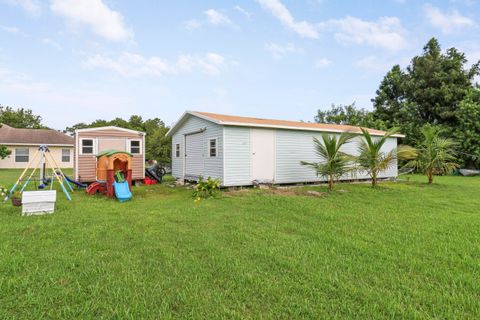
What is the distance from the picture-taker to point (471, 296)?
2465 millimetres

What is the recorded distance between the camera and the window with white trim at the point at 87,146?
1105 centimetres

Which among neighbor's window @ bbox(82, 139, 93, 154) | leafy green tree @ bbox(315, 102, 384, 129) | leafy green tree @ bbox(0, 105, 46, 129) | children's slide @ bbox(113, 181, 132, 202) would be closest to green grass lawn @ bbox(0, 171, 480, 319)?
children's slide @ bbox(113, 181, 132, 202)

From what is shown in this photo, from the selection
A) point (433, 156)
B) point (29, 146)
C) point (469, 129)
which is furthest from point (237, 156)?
point (29, 146)

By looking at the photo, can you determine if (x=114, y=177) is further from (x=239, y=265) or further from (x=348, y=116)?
(x=348, y=116)

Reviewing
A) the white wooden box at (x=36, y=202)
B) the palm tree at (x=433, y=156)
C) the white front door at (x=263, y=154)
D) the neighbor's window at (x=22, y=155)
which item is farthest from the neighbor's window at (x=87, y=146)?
the neighbor's window at (x=22, y=155)

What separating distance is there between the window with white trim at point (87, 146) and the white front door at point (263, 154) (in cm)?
640

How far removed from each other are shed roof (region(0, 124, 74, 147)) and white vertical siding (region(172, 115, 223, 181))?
626 inches

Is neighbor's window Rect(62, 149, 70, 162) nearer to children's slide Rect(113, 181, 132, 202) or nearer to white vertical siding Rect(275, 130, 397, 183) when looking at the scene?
children's slide Rect(113, 181, 132, 202)

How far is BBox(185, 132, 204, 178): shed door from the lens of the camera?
1127cm

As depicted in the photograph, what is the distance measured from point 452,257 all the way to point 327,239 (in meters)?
1.50


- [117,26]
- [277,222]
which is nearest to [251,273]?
[277,222]

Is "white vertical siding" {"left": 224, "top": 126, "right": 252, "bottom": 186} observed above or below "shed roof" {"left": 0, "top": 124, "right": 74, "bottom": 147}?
below

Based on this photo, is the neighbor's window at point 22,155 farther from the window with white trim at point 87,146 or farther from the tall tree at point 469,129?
the tall tree at point 469,129

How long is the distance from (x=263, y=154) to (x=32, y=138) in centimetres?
2235
